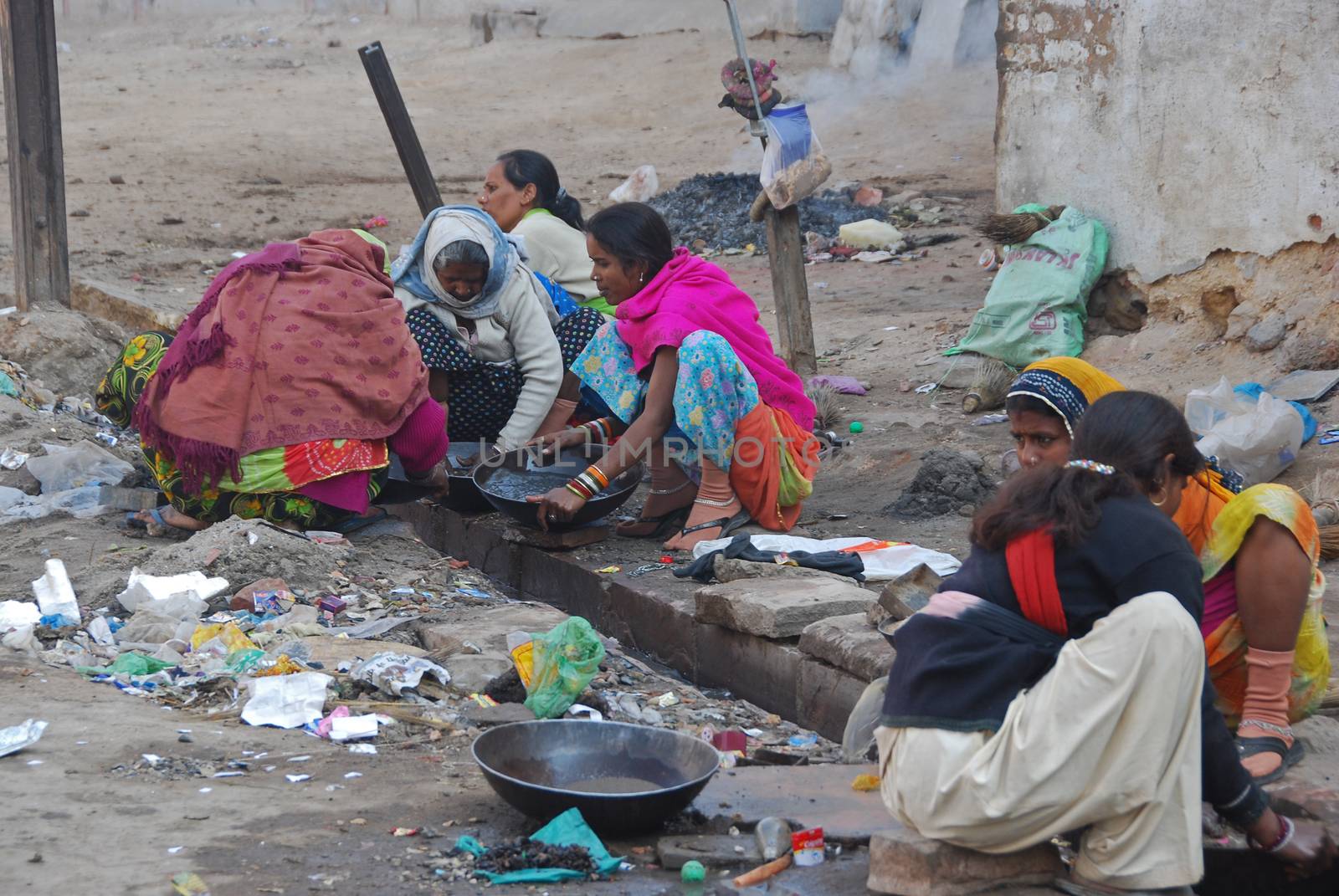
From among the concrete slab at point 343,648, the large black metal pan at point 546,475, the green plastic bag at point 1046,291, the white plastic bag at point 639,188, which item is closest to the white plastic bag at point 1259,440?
the green plastic bag at point 1046,291

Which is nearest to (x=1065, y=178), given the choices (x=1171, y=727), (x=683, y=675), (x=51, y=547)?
(x=683, y=675)

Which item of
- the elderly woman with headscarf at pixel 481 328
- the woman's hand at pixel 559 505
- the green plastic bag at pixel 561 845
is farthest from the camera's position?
the elderly woman with headscarf at pixel 481 328

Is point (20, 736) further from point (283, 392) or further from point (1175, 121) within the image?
point (1175, 121)

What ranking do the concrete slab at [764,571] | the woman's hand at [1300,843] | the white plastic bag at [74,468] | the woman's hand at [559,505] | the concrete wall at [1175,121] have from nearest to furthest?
the woman's hand at [1300,843], the concrete slab at [764,571], the woman's hand at [559,505], the white plastic bag at [74,468], the concrete wall at [1175,121]

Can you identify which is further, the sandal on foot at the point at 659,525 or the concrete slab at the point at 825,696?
Answer: the sandal on foot at the point at 659,525

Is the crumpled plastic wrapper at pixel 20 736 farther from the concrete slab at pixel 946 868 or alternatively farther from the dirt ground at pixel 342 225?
the concrete slab at pixel 946 868

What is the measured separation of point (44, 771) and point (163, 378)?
76.6 inches

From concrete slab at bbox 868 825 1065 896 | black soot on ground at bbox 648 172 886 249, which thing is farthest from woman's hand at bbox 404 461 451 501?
black soot on ground at bbox 648 172 886 249

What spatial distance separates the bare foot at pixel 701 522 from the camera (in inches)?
193

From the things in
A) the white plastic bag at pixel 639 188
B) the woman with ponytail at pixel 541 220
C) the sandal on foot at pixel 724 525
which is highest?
the woman with ponytail at pixel 541 220

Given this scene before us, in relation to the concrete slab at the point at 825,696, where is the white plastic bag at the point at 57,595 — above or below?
Result: above

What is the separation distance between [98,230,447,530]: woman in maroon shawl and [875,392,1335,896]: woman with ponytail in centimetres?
273

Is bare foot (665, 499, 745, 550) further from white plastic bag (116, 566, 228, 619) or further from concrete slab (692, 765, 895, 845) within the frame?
concrete slab (692, 765, 895, 845)

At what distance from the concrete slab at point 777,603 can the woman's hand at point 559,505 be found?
692mm
